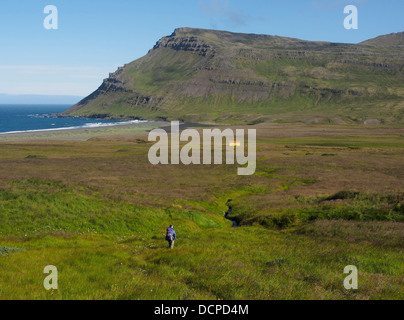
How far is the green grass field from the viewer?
41.7ft

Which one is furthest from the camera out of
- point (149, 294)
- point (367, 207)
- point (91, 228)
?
point (367, 207)

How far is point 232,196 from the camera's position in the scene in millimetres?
53344

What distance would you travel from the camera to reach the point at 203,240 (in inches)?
984

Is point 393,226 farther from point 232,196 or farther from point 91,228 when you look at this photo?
point 232,196

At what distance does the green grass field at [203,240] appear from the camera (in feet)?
41.7

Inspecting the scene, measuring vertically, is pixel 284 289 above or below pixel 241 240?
above

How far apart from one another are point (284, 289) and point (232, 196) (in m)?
40.9

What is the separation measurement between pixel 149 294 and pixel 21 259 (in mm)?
7899

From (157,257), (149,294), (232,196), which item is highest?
(149,294)

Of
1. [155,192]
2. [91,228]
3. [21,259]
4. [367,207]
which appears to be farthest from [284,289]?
[155,192]

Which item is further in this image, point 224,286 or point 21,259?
point 21,259

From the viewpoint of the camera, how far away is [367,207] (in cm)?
3316
